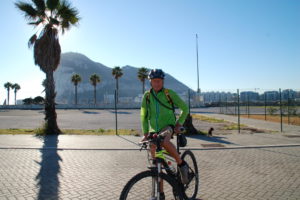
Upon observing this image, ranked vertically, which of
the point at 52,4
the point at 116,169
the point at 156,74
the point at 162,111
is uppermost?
the point at 52,4

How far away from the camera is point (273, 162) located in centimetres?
759

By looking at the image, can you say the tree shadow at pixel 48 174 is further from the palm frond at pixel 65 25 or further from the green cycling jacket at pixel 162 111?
the palm frond at pixel 65 25

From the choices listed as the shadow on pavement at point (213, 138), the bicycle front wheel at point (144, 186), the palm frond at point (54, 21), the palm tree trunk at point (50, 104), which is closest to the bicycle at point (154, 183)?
the bicycle front wheel at point (144, 186)

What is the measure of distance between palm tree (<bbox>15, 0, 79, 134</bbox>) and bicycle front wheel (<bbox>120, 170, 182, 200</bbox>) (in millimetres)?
11610

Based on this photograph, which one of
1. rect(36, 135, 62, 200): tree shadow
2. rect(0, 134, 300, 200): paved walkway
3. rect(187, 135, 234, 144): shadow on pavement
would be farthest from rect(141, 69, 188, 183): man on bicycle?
rect(187, 135, 234, 144): shadow on pavement

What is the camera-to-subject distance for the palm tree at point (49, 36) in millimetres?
14141

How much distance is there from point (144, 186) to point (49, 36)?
13.1m

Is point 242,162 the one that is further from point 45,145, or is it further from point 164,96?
point 45,145

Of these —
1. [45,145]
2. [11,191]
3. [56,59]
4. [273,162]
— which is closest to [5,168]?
[11,191]

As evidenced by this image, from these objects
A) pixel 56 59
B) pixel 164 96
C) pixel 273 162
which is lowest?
pixel 273 162

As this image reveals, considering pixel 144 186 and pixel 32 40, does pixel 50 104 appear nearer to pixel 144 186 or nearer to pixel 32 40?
pixel 32 40

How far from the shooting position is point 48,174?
A: 20.6 ft

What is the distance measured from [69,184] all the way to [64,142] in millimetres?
6006

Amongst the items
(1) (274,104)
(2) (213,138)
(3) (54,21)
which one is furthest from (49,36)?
(1) (274,104)
